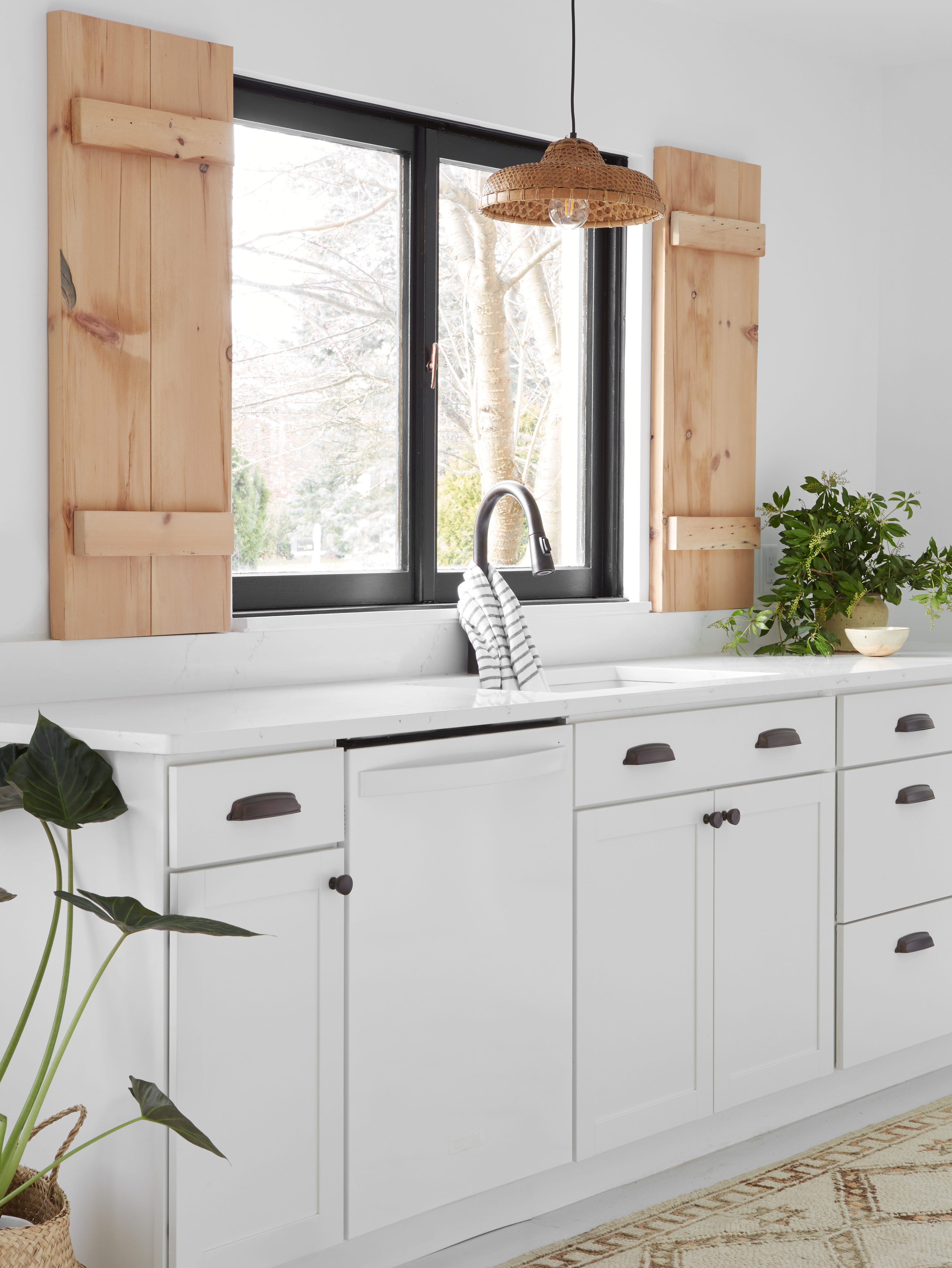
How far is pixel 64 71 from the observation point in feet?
7.39

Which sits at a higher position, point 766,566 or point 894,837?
point 766,566

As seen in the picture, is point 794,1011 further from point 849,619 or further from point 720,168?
point 720,168

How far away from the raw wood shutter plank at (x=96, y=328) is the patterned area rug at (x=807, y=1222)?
1344mm

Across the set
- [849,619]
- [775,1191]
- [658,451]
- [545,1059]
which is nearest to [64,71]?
[658,451]

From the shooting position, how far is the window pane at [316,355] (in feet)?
8.79

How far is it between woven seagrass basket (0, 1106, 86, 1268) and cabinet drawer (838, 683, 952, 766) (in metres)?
1.69

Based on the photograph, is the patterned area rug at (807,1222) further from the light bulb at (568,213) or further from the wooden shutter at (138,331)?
the light bulb at (568,213)

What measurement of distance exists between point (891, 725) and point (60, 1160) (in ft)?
6.23

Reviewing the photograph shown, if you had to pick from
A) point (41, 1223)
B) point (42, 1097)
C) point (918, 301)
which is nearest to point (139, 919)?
point (42, 1097)

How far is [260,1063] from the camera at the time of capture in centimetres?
190

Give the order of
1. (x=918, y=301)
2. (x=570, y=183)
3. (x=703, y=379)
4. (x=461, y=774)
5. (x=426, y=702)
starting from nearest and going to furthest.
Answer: (x=461, y=774)
(x=426, y=702)
(x=570, y=183)
(x=703, y=379)
(x=918, y=301)

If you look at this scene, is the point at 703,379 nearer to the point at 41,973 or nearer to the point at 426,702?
the point at 426,702

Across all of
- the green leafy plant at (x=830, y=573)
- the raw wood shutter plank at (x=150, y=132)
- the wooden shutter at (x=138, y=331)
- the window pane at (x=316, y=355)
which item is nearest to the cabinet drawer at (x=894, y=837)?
the green leafy plant at (x=830, y=573)

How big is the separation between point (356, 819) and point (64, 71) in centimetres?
133
